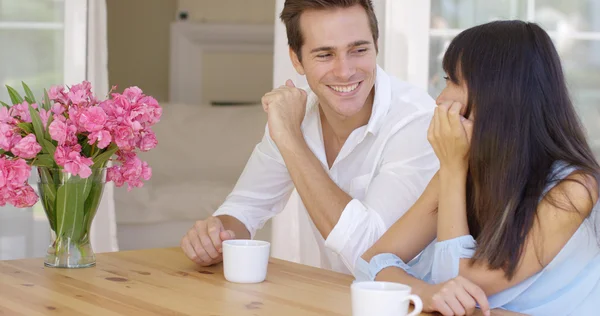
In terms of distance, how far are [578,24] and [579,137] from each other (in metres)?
1.66

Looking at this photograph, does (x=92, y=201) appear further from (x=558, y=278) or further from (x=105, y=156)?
(x=558, y=278)

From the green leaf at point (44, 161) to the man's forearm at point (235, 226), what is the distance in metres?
0.50

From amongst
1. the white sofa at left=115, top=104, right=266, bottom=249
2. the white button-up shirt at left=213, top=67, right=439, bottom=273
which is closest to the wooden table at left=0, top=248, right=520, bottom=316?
the white button-up shirt at left=213, top=67, right=439, bottom=273

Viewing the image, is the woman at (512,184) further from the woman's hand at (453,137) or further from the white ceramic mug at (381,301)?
the white ceramic mug at (381,301)

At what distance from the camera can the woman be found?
1.41 metres

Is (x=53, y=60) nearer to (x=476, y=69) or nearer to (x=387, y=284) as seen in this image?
(x=476, y=69)

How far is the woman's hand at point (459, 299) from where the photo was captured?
1.33m

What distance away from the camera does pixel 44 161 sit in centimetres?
164

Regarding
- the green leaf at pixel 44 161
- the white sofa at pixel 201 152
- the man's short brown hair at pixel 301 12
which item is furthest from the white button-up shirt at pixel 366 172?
the white sofa at pixel 201 152

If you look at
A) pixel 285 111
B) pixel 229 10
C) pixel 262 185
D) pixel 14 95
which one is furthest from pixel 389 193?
pixel 229 10

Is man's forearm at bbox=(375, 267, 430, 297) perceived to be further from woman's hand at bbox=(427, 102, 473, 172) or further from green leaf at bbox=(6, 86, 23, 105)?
green leaf at bbox=(6, 86, 23, 105)

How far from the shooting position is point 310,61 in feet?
7.00

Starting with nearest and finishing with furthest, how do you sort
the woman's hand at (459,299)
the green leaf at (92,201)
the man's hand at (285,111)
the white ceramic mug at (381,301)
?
the white ceramic mug at (381,301) < the woman's hand at (459,299) < the green leaf at (92,201) < the man's hand at (285,111)

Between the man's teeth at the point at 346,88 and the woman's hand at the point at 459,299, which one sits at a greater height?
the man's teeth at the point at 346,88
